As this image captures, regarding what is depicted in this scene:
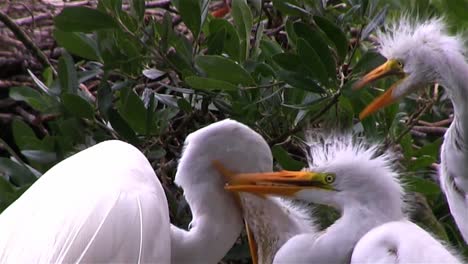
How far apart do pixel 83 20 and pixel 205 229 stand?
0.69m

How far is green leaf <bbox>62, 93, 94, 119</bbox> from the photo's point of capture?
365 cm

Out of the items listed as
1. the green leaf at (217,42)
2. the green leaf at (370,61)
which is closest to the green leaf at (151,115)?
the green leaf at (217,42)

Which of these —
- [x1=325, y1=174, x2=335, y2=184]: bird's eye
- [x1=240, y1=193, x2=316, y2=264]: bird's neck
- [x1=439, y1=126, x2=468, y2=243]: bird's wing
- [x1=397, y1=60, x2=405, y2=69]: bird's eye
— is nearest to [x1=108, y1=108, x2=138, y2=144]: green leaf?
[x1=240, y1=193, x2=316, y2=264]: bird's neck

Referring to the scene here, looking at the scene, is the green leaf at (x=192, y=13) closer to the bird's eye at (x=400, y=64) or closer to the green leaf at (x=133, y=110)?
the green leaf at (x=133, y=110)

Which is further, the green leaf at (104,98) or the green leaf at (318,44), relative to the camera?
the green leaf at (104,98)

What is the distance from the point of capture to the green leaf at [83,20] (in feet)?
11.9

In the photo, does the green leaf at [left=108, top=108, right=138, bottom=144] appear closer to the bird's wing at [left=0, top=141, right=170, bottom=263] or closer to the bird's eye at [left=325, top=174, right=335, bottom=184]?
the bird's wing at [left=0, top=141, right=170, bottom=263]

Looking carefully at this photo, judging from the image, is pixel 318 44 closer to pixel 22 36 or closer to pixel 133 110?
pixel 133 110

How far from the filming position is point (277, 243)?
351cm

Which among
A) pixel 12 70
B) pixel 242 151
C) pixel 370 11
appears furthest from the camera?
pixel 12 70

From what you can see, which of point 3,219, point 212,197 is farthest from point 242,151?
point 3,219

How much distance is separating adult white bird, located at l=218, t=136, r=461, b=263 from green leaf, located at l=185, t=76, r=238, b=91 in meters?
0.29

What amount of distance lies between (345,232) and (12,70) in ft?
6.14

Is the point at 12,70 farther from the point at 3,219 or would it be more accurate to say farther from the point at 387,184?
the point at 387,184
